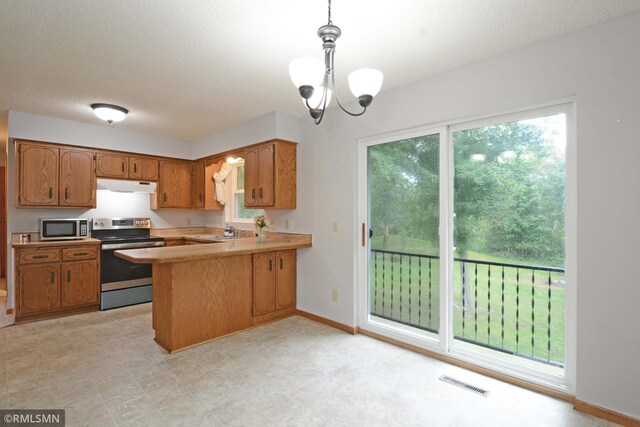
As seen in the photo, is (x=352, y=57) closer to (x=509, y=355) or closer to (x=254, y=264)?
(x=254, y=264)

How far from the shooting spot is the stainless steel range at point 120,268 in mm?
4312

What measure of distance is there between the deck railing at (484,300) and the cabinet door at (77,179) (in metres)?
3.84

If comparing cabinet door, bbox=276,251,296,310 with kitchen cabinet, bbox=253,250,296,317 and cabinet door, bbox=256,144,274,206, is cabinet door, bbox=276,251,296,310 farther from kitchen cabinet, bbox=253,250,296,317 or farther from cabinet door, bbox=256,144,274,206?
cabinet door, bbox=256,144,274,206

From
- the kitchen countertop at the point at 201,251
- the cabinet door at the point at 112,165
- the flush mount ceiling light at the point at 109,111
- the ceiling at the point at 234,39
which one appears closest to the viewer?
the ceiling at the point at 234,39

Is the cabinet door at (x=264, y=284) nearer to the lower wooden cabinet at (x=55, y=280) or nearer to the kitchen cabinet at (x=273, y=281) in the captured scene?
the kitchen cabinet at (x=273, y=281)

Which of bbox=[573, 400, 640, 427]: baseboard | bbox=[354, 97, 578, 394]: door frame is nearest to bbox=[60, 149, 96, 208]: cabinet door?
bbox=[354, 97, 578, 394]: door frame

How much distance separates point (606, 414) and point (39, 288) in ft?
17.7

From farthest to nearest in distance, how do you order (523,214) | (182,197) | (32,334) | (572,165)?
1. (182,197)
2. (32,334)
3. (523,214)
4. (572,165)

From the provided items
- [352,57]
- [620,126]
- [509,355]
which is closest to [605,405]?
[509,355]

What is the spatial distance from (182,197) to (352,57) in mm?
3966

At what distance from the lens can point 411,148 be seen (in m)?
3.16

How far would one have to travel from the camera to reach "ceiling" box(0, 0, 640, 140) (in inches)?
75.4

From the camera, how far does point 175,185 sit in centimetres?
534

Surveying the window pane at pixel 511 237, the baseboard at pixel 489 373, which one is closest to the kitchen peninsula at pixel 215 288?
the baseboard at pixel 489 373
